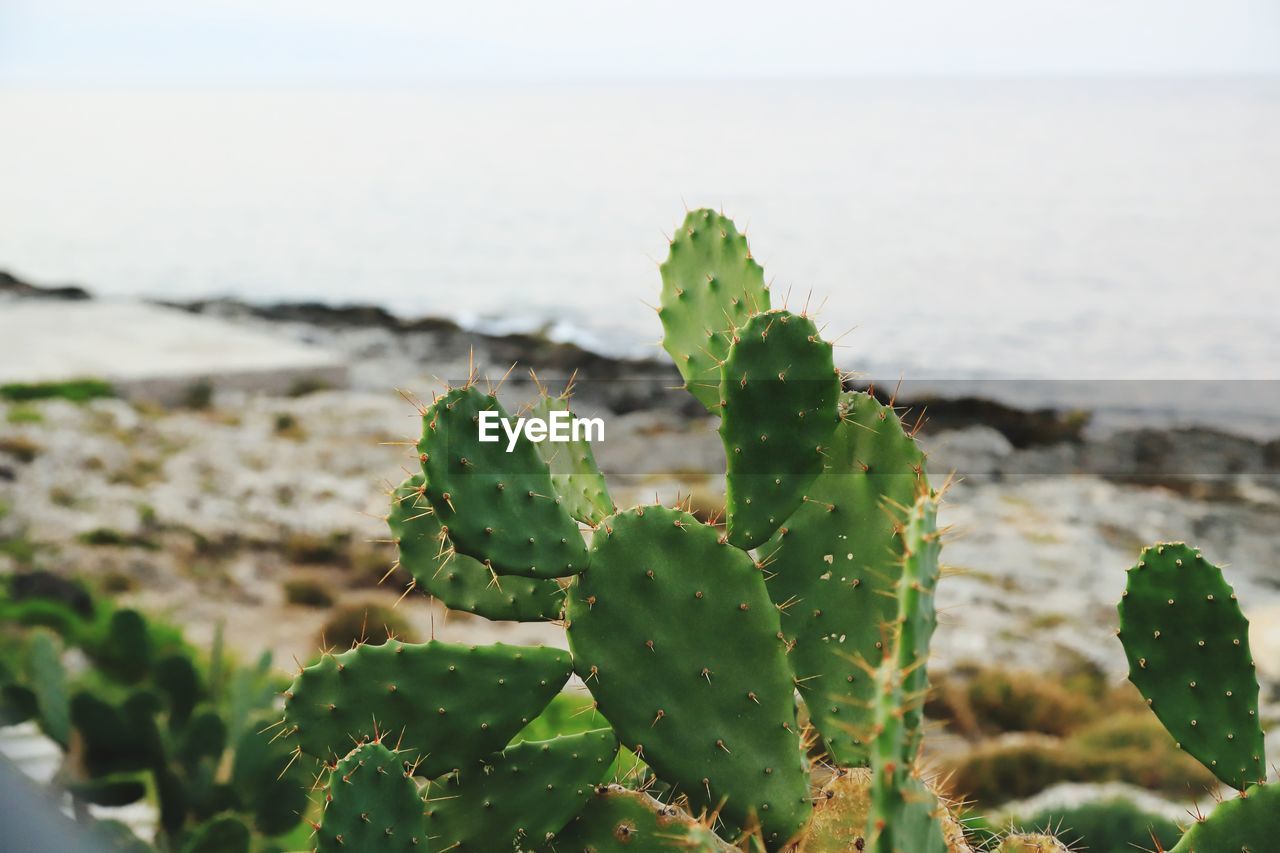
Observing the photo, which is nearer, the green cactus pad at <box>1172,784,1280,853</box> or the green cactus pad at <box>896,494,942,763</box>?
the green cactus pad at <box>896,494,942,763</box>

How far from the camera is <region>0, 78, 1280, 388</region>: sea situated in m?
8.61

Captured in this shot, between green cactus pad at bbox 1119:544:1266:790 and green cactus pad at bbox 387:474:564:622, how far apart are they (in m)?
0.28

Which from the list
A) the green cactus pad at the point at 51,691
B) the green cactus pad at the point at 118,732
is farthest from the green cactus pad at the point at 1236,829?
the green cactus pad at the point at 51,691

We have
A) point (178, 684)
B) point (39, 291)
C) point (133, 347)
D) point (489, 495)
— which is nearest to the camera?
point (489, 495)

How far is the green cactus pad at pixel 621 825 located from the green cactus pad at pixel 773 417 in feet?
0.40

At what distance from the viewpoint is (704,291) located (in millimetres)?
700

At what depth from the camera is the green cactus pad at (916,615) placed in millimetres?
352

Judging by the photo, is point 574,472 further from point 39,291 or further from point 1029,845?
point 39,291

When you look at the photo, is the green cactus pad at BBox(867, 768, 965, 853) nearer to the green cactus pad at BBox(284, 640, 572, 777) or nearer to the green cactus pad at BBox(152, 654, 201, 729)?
the green cactus pad at BBox(284, 640, 572, 777)

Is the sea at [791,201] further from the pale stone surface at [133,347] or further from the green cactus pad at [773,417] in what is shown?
the green cactus pad at [773,417]

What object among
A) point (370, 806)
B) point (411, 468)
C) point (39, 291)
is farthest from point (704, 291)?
point (39, 291)

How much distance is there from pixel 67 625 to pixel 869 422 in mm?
4077

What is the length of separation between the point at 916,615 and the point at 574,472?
1.10 ft

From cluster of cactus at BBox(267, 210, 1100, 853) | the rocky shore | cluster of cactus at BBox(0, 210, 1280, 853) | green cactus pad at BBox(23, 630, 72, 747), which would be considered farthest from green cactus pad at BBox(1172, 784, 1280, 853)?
the rocky shore
